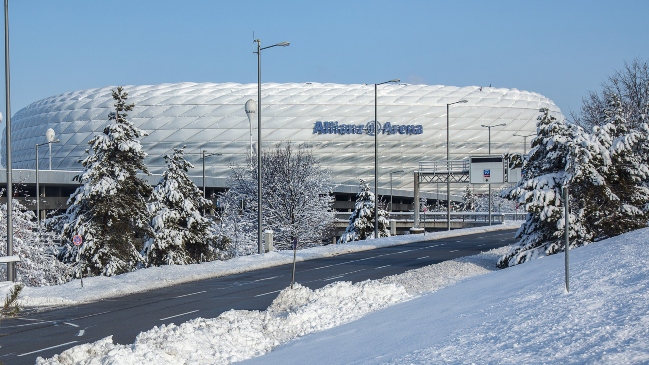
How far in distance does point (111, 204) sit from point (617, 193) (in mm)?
20522

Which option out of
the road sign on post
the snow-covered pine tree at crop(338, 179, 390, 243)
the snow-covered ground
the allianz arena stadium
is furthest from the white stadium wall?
the snow-covered ground

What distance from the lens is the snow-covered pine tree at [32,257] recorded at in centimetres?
3116

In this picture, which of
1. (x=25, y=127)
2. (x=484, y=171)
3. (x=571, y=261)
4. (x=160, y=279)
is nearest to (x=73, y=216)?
(x=160, y=279)

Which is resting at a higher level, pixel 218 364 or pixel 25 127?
pixel 25 127

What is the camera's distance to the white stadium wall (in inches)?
4496

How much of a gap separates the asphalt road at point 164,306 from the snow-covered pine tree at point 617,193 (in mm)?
6671

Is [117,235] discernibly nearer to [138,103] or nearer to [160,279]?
[160,279]

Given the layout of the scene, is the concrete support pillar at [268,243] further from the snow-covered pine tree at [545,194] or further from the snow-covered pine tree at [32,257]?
the snow-covered pine tree at [545,194]

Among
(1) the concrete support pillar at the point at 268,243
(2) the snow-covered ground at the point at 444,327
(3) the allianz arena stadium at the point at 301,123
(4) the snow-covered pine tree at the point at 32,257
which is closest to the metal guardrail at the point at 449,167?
(1) the concrete support pillar at the point at 268,243

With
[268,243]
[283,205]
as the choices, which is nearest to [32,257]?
[268,243]

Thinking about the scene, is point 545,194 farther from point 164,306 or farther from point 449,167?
point 449,167

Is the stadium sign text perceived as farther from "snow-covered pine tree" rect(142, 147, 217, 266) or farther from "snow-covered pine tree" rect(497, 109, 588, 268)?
"snow-covered pine tree" rect(497, 109, 588, 268)

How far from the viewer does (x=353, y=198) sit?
108 metres

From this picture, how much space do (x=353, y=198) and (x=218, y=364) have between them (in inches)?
3851
